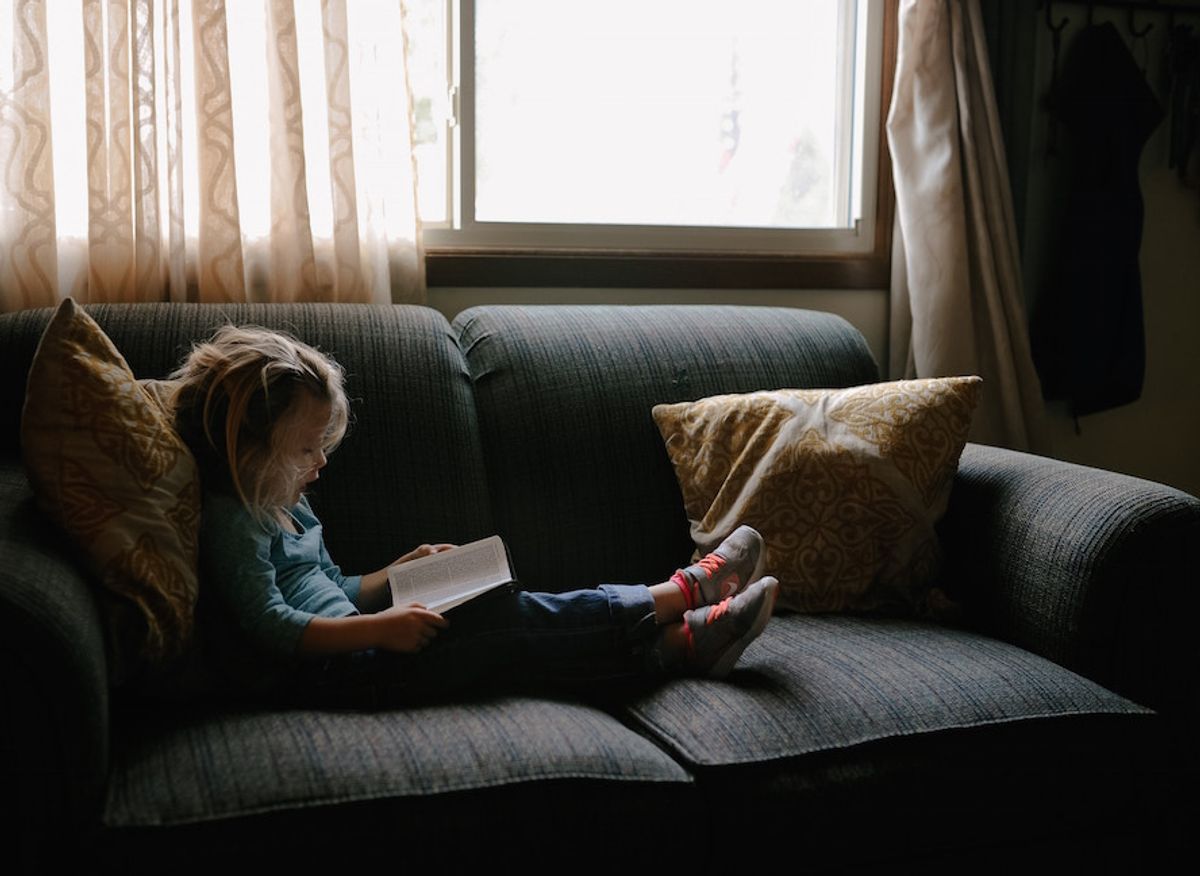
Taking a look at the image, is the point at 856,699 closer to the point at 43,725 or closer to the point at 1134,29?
the point at 43,725

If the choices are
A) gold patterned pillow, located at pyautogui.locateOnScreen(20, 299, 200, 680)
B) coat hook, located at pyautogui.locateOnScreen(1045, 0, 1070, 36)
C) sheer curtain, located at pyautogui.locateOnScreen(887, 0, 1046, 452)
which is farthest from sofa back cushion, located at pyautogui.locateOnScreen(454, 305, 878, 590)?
coat hook, located at pyautogui.locateOnScreen(1045, 0, 1070, 36)

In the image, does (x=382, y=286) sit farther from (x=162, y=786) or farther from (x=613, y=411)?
(x=162, y=786)

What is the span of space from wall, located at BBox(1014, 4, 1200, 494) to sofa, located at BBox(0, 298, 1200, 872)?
945 millimetres

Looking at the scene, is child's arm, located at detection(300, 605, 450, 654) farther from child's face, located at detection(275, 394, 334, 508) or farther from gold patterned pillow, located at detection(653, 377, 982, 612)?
gold patterned pillow, located at detection(653, 377, 982, 612)

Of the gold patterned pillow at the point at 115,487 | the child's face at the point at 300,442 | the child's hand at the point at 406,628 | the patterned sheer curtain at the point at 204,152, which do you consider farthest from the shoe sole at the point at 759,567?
the patterned sheer curtain at the point at 204,152

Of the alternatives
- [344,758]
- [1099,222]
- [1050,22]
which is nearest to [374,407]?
[344,758]

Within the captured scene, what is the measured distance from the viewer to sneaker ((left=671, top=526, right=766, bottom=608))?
177cm

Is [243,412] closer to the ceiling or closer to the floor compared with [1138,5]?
closer to the floor

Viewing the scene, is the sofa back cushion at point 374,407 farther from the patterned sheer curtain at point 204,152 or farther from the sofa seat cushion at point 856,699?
the sofa seat cushion at point 856,699

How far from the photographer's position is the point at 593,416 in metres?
2.07

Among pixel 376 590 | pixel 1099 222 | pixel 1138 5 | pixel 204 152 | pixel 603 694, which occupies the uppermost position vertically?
pixel 1138 5

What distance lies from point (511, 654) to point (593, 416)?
0.60m

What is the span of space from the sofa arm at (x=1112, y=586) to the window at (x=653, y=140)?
1111 millimetres

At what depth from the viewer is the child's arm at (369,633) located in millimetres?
1507
